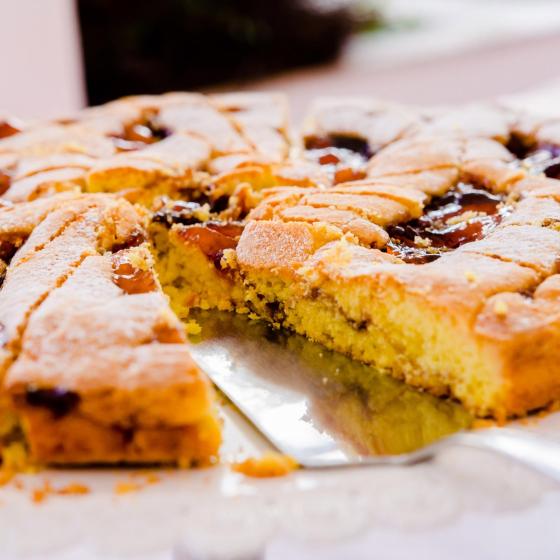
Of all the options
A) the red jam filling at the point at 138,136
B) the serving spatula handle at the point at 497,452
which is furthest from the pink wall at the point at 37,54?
the serving spatula handle at the point at 497,452

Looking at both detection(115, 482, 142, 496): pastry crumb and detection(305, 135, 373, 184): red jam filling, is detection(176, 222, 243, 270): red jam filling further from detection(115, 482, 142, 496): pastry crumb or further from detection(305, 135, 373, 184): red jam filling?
detection(115, 482, 142, 496): pastry crumb

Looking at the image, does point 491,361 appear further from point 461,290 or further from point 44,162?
point 44,162

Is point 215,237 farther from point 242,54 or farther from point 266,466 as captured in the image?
point 242,54

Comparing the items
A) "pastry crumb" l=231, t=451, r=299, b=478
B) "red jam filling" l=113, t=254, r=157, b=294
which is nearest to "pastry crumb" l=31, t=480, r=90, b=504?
"pastry crumb" l=231, t=451, r=299, b=478

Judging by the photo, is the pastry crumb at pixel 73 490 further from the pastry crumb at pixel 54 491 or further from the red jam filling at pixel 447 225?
the red jam filling at pixel 447 225

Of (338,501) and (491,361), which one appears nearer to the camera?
(338,501)

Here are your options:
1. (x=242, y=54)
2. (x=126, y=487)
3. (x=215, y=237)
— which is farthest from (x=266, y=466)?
(x=242, y=54)

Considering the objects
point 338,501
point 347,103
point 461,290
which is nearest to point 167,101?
point 347,103
